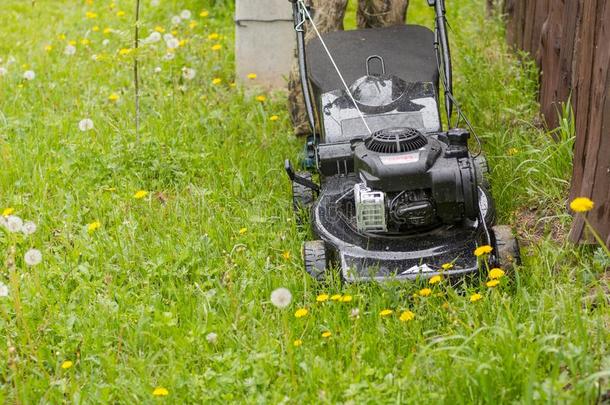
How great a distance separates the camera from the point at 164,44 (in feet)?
20.7

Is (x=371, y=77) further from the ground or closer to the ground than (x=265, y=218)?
further from the ground

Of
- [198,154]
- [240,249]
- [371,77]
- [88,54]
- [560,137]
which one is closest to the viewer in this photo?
[240,249]

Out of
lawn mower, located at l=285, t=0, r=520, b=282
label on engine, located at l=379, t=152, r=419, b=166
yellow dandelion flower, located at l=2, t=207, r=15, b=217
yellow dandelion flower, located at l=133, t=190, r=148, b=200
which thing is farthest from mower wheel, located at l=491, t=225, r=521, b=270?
yellow dandelion flower, located at l=2, t=207, r=15, b=217

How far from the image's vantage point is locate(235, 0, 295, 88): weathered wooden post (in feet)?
18.5

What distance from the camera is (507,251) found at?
11.2 feet

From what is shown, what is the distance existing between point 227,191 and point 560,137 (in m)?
1.48

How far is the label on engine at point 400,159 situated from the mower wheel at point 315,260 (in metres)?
0.41

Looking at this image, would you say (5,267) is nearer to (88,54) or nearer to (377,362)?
(377,362)

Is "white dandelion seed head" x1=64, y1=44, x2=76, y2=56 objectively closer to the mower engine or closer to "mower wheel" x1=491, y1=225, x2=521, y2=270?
the mower engine

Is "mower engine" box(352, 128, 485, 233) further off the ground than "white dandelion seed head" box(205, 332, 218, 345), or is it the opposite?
"mower engine" box(352, 128, 485, 233)

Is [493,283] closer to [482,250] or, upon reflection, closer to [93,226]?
[482,250]

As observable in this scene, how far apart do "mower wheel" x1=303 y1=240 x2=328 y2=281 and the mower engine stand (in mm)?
171

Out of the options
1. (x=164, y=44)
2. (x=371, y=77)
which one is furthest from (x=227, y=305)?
(x=164, y=44)

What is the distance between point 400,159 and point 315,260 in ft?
1.56
